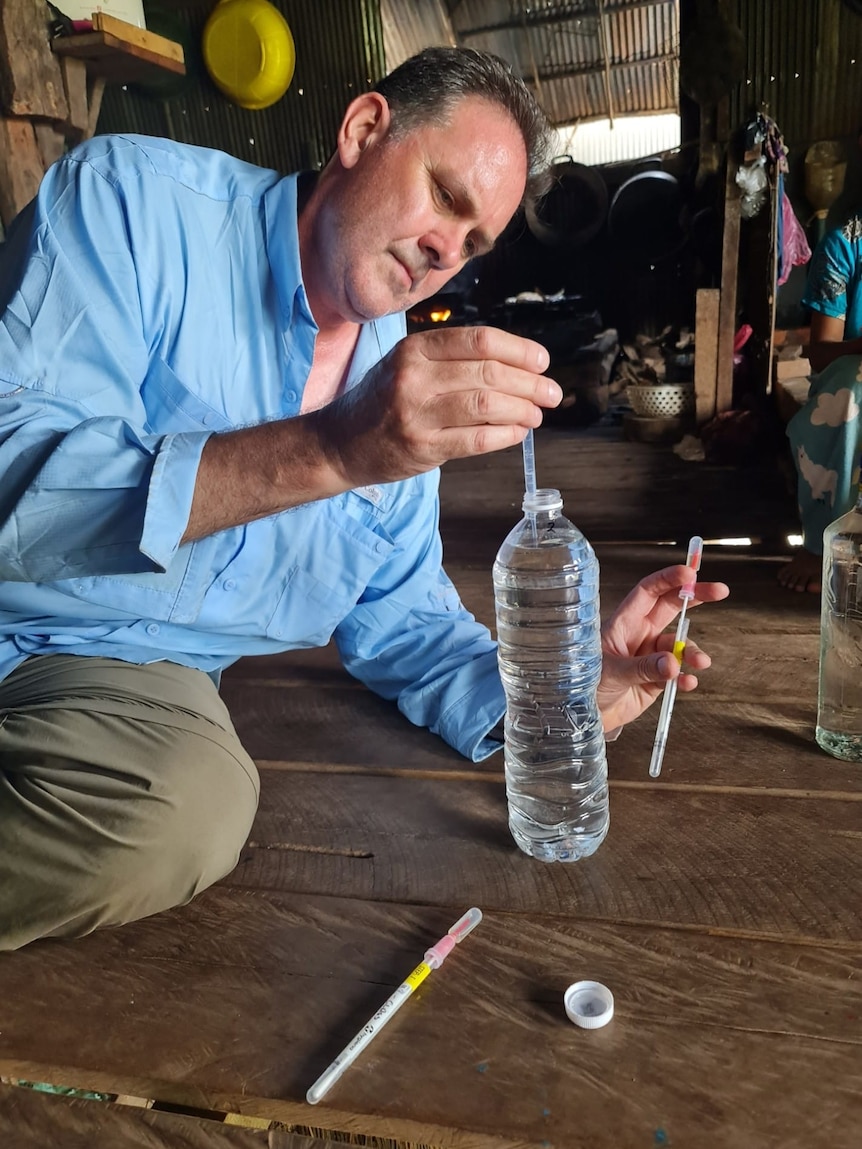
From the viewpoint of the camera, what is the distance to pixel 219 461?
0.97 meters

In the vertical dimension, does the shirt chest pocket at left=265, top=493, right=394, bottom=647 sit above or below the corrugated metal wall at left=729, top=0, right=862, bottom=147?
below

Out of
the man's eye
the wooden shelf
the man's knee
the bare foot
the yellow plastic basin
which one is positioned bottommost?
the bare foot

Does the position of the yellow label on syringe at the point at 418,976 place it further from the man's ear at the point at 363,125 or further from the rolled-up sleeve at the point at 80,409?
the man's ear at the point at 363,125

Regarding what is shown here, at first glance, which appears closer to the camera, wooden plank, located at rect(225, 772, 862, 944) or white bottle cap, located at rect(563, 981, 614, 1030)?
white bottle cap, located at rect(563, 981, 614, 1030)

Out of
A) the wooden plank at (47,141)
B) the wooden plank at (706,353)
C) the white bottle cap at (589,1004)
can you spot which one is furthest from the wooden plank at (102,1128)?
the wooden plank at (706,353)

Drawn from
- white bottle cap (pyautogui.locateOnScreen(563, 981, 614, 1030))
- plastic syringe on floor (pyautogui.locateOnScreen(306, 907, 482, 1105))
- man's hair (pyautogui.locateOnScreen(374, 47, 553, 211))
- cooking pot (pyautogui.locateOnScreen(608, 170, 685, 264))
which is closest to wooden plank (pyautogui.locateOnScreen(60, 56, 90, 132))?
man's hair (pyautogui.locateOnScreen(374, 47, 553, 211))

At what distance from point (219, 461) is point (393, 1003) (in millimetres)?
613

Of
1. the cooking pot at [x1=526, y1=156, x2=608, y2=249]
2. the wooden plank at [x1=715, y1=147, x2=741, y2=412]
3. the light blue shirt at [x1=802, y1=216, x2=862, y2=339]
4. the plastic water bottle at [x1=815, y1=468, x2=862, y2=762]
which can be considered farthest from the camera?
the cooking pot at [x1=526, y1=156, x2=608, y2=249]

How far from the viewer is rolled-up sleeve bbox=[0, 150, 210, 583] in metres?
0.96

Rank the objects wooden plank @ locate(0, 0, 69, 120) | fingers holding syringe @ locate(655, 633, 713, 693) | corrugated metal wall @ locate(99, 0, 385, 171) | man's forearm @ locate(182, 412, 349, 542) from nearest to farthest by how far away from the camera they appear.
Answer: man's forearm @ locate(182, 412, 349, 542), fingers holding syringe @ locate(655, 633, 713, 693), wooden plank @ locate(0, 0, 69, 120), corrugated metal wall @ locate(99, 0, 385, 171)

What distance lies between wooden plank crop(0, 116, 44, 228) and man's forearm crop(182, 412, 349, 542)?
99.4 inches

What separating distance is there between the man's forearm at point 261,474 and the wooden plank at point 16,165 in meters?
2.53

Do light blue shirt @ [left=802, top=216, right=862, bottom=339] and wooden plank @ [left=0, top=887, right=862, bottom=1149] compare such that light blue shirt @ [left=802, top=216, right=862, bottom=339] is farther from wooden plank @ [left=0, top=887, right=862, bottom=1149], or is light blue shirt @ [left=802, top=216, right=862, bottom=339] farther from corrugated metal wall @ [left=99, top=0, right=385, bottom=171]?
corrugated metal wall @ [left=99, top=0, right=385, bottom=171]

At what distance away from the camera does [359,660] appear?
5.46 feet
